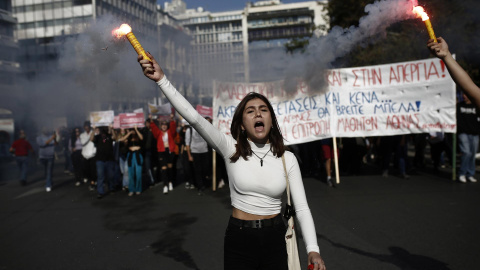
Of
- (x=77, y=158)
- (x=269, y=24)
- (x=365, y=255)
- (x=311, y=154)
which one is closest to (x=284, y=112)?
(x=311, y=154)

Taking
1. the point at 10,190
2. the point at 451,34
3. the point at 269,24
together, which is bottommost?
the point at 10,190

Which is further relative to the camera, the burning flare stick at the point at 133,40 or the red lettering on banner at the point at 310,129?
the red lettering on banner at the point at 310,129

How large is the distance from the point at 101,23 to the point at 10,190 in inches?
336

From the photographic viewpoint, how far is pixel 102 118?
12.2m

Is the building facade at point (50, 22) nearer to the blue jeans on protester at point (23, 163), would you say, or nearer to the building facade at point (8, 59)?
the building facade at point (8, 59)

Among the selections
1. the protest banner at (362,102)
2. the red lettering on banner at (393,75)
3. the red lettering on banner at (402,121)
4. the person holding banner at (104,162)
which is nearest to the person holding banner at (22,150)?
the person holding banner at (104,162)

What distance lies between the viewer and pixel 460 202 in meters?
6.80

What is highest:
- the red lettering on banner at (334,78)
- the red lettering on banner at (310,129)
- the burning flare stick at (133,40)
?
the red lettering on banner at (334,78)

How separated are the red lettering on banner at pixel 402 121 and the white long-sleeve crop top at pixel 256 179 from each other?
772 centimetres

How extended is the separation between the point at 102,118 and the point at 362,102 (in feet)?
25.8

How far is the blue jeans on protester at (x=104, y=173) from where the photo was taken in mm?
9070

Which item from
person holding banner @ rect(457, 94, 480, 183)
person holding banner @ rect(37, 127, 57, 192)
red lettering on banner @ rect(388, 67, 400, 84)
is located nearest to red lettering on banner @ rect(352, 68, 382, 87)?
red lettering on banner @ rect(388, 67, 400, 84)

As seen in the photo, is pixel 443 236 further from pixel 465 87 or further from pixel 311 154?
pixel 311 154

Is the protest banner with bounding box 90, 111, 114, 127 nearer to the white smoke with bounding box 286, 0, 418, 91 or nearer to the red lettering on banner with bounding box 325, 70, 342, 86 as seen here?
the white smoke with bounding box 286, 0, 418, 91
